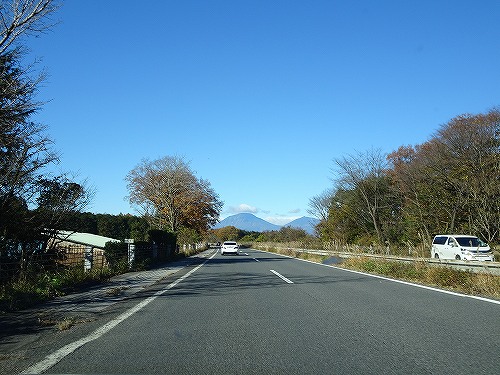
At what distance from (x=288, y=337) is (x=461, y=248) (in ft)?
67.6

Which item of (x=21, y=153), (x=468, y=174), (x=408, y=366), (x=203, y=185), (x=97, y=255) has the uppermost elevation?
(x=203, y=185)

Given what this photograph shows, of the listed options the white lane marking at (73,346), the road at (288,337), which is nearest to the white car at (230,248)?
the road at (288,337)

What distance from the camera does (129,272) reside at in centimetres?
2289

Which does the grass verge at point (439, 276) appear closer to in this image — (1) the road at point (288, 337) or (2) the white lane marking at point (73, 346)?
(1) the road at point (288, 337)

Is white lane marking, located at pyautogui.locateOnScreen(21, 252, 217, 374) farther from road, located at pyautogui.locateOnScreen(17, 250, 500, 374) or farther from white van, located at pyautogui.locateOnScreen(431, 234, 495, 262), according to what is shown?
white van, located at pyautogui.locateOnScreen(431, 234, 495, 262)

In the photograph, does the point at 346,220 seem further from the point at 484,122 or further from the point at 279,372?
the point at 279,372

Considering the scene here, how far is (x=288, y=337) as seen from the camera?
24.6 ft

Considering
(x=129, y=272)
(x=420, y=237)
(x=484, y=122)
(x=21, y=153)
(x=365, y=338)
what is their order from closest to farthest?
(x=365, y=338) < (x=21, y=153) < (x=129, y=272) < (x=484, y=122) < (x=420, y=237)

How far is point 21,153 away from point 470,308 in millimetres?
13551

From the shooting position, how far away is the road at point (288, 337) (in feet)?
19.2

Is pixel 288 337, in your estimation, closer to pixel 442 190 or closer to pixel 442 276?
pixel 442 276

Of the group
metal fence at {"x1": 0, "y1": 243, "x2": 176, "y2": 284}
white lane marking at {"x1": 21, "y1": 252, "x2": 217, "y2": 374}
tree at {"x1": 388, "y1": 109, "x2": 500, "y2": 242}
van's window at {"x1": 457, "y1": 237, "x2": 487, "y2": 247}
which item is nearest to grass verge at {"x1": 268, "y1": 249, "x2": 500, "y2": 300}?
van's window at {"x1": 457, "y1": 237, "x2": 487, "y2": 247}

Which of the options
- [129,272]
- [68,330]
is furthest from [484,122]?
[68,330]

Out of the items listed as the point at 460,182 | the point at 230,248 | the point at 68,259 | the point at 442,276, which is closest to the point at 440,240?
the point at 460,182
